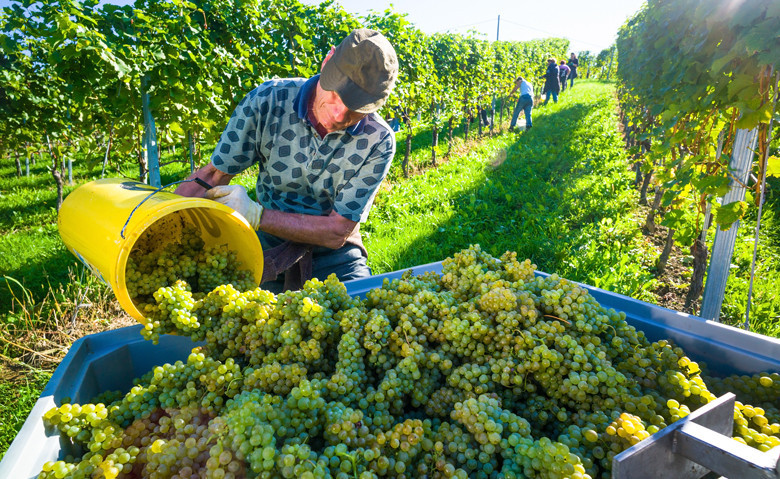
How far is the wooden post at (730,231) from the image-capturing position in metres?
2.45

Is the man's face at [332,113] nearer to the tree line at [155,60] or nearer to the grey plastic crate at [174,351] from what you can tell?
the grey plastic crate at [174,351]

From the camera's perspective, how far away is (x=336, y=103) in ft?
7.57

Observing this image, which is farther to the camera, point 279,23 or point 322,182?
point 279,23

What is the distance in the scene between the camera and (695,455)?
33.7 inches

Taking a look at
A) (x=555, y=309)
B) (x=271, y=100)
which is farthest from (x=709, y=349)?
(x=271, y=100)

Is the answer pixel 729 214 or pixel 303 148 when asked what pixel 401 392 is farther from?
pixel 729 214

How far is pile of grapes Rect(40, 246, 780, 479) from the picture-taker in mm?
936

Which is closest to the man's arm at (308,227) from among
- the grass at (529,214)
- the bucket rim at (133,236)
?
the bucket rim at (133,236)

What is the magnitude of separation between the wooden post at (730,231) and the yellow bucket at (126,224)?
8.37ft

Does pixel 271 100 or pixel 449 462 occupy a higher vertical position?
pixel 271 100

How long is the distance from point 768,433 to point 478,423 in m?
0.75

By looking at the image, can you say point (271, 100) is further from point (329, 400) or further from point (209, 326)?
point (329, 400)

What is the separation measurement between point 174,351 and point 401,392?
0.91m

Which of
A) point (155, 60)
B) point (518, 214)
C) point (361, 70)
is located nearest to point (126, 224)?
point (361, 70)
